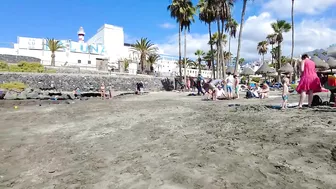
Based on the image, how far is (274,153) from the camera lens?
12.2ft

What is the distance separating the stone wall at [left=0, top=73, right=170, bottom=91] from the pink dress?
79.7 feet

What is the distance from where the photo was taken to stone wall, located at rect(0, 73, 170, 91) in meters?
25.7

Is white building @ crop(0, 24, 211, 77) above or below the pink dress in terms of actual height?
above

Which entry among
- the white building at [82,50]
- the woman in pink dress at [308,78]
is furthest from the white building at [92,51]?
the woman in pink dress at [308,78]

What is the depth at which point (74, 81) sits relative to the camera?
27984 millimetres

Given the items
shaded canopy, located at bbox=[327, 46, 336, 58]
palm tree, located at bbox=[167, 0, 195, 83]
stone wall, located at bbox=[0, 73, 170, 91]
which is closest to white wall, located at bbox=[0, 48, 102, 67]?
stone wall, located at bbox=[0, 73, 170, 91]

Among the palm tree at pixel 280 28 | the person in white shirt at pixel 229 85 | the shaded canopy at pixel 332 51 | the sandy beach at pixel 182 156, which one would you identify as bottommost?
the sandy beach at pixel 182 156

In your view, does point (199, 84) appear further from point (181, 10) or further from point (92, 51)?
point (92, 51)

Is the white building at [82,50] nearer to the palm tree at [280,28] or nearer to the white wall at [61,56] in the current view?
the white wall at [61,56]

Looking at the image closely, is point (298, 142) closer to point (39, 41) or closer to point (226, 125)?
point (226, 125)

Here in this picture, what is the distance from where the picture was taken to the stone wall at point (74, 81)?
1011 inches

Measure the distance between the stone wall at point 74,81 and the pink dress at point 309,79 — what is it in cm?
2428

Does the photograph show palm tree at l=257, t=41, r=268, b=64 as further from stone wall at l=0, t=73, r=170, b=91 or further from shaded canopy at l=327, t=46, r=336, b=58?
shaded canopy at l=327, t=46, r=336, b=58

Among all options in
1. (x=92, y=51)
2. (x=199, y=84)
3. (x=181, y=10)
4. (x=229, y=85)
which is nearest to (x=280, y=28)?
(x=181, y=10)
